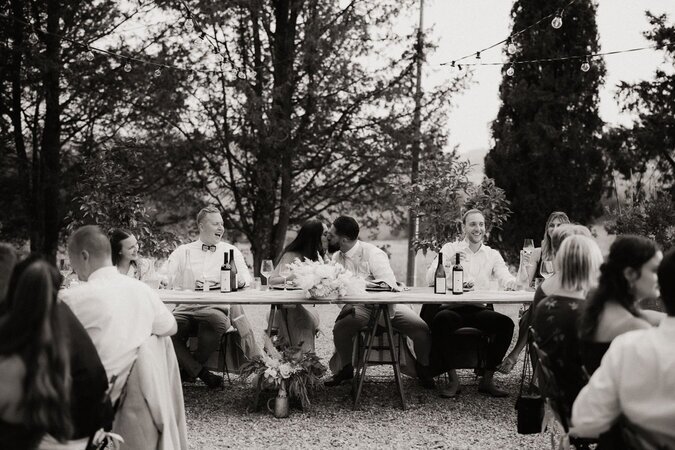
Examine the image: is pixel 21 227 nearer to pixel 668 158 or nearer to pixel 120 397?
pixel 120 397

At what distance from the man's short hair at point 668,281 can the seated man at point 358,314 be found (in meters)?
3.60

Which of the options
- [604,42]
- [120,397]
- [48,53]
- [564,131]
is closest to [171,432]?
[120,397]

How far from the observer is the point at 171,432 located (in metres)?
3.55

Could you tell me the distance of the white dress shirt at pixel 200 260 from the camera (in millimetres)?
6355

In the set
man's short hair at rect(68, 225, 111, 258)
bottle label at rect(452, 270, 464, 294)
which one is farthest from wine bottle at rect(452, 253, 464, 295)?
man's short hair at rect(68, 225, 111, 258)

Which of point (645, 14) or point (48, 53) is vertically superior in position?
point (645, 14)

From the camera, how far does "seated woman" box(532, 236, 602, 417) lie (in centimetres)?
298

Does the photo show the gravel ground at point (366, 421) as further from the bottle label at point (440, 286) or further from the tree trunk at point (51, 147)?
the tree trunk at point (51, 147)

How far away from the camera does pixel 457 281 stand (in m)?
5.60

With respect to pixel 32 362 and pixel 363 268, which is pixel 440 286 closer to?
pixel 363 268

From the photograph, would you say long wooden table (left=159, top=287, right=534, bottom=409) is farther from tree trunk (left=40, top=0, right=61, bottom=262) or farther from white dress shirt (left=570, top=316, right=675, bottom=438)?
tree trunk (left=40, top=0, right=61, bottom=262)

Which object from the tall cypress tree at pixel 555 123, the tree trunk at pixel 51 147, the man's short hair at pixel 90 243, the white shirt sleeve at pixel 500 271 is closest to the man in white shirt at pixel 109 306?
the man's short hair at pixel 90 243

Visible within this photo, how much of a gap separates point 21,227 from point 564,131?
10198mm

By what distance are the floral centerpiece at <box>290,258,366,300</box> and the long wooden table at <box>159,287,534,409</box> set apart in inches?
2.1
